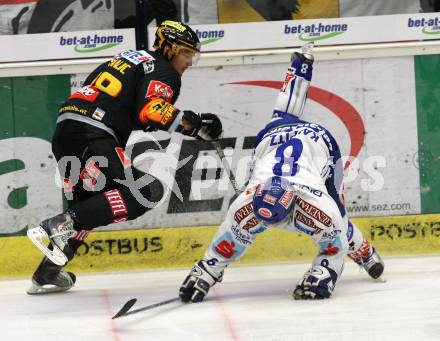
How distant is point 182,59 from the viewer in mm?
5043

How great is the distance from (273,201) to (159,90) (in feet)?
2.73

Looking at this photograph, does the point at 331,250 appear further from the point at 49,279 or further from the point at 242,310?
the point at 49,279

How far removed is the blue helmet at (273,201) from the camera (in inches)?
171

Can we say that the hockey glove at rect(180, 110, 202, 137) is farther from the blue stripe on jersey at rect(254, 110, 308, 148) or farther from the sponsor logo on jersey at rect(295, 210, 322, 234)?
the sponsor logo on jersey at rect(295, 210, 322, 234)

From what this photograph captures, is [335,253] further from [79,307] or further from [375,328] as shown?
[79,307]

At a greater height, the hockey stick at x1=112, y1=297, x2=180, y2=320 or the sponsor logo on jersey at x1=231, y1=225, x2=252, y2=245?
the sponsor logo on jersey at x1=231, y1=225, x2=252, y2=245

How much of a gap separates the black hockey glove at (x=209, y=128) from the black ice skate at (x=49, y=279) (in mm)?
1080

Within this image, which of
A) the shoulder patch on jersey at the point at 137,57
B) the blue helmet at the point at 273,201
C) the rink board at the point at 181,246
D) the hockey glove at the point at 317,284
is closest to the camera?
the blue helmet at the point at 273,201

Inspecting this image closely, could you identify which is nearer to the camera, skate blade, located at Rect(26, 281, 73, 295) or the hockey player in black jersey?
the hockey player in black jersey

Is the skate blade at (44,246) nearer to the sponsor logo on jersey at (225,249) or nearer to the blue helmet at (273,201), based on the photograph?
the sponsor logo on jersey at (225,249)

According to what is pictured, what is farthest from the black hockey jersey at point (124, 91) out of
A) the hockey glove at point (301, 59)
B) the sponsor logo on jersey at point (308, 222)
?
the sponsor logo on jersey at point (308, 222)

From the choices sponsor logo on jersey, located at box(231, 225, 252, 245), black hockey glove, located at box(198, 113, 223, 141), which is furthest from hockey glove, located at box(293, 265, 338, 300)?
black hockey glove, located at box(198, 113, 223, 141)

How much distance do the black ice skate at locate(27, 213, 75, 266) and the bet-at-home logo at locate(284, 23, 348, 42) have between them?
80.1 inches

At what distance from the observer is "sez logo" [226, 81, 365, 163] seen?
5.93m
